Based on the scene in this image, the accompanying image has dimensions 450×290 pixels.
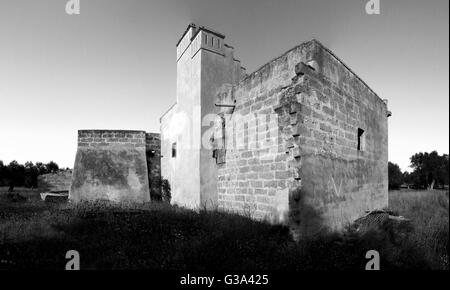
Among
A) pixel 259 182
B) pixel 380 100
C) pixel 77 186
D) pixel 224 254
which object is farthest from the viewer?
pixel 77 186

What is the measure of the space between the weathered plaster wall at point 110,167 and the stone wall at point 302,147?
252 inches

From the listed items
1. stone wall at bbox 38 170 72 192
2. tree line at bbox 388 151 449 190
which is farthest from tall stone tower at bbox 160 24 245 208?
tree line at bbox 388 151 449 190

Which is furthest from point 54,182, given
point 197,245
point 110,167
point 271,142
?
point 271,142

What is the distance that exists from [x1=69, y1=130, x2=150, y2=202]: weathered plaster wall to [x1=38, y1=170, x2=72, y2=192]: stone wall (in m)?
7.46

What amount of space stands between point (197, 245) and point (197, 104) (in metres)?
6.15

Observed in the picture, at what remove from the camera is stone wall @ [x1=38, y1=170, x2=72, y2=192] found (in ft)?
61.2

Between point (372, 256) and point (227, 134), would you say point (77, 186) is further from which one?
point (372, 256)

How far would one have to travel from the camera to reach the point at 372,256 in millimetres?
4906

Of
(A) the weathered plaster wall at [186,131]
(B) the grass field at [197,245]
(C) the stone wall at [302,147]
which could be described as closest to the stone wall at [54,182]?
(A) the weathered plaster wall at [186,131]

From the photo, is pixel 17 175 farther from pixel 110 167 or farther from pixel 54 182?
pixel 110 167

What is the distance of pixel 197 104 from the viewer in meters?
10.1

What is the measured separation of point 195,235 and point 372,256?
11.1 ft

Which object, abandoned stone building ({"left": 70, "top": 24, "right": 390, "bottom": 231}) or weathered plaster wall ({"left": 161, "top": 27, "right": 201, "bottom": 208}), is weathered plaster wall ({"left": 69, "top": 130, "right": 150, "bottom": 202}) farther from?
weathered plaster wall ({"left": 161, "top": 27, "right": 201, "bottom": 208})
